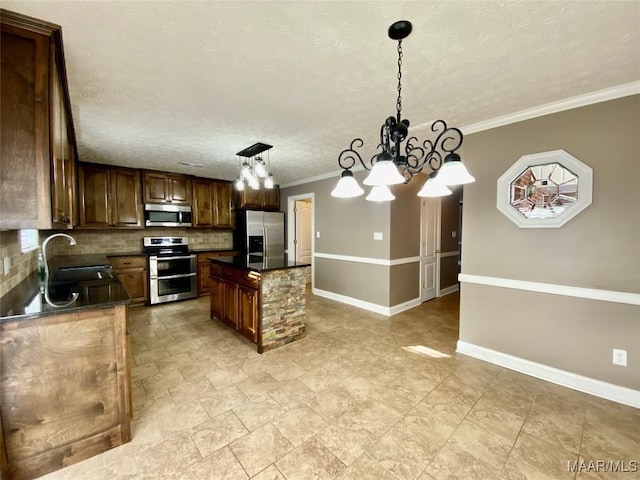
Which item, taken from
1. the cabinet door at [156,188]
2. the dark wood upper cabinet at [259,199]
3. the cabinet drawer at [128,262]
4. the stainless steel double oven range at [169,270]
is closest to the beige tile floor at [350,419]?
the stainless steel double oven range at [169,270]

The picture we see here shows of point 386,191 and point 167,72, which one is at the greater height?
point 167,72

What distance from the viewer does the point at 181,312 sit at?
4.30 m

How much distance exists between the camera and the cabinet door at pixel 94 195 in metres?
4.20

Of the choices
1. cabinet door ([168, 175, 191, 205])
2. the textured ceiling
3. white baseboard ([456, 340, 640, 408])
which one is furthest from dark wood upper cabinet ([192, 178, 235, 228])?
white baseboard ([456, 340, 640, 408])

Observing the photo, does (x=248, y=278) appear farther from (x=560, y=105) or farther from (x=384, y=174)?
(x=560, y=105)

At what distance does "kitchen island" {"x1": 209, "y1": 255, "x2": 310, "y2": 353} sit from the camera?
2875 millimetres

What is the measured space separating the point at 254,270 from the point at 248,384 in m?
1.08

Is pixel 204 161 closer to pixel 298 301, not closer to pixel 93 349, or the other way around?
pixel 298 301

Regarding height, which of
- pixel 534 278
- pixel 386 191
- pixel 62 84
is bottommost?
pixel 534 278

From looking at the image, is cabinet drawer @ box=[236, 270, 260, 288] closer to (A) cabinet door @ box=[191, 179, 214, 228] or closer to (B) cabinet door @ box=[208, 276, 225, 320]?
(B) cabinet door @ box=[208, 276, 225, 320]

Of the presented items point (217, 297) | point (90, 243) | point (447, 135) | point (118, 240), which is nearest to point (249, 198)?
point (118, 240)

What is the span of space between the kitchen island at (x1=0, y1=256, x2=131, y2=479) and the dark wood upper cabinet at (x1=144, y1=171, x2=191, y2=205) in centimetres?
335

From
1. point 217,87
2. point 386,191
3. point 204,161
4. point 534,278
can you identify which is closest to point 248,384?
point 386,191

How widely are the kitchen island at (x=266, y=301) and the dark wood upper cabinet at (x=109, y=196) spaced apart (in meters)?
2.52
